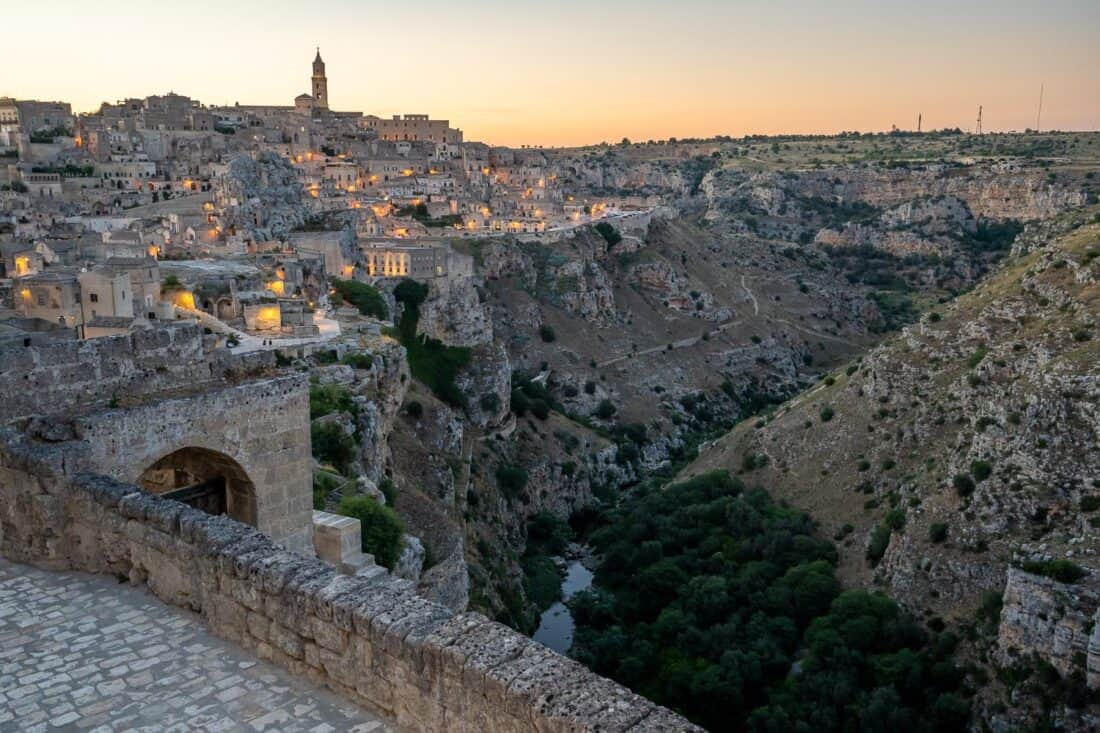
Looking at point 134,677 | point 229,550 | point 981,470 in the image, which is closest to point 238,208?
point 981,470

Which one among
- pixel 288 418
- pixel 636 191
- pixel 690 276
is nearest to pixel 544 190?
pixel 690 276

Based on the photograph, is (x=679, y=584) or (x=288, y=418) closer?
(x=288, y=418)

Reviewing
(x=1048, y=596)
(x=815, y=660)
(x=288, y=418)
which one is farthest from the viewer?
(x=815, y=660)

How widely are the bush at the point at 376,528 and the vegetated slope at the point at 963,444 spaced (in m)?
17.3

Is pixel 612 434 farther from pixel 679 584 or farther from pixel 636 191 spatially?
pixel 636 191

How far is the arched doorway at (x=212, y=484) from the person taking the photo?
28.2 ft

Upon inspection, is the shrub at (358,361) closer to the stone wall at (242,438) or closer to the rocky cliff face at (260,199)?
the stone wall at (242,438)

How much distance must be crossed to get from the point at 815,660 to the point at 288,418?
2192 centimetres

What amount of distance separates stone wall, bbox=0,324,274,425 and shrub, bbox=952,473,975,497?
998 inches

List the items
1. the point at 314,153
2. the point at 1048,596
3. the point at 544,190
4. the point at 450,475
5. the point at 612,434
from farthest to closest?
the point at 544,190 → the point at 314,153 → the point at 612,434 → the point at 450,475 → the point at 1048,596

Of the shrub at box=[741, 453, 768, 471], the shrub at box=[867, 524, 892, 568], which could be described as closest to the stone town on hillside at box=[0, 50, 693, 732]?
the shrub at box=[867, 524, 892, 568]

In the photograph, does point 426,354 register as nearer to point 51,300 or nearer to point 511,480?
point 511,480

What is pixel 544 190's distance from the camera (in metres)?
82.9

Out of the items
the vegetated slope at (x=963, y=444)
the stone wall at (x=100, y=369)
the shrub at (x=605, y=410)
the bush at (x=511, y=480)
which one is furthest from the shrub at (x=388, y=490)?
the shrub at (x=605, y=410)
